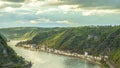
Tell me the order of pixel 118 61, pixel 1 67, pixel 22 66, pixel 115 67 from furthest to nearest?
pixel 118 61 → pixel 115 67 → pixel 22 66 → pixel 1 67

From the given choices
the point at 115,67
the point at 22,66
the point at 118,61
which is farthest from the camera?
the point at 118,61

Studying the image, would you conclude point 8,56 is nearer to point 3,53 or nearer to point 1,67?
point 3,53

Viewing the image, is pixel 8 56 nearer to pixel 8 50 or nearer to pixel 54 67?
pixel 8 50

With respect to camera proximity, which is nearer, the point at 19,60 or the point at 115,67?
the point at 19,60

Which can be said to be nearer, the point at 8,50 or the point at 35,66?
the point at 8,50

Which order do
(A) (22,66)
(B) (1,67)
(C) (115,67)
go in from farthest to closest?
1. (C) (115,67)
2. (A) (22,66)
3. (B) (1,67)

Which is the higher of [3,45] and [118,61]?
[3,45]

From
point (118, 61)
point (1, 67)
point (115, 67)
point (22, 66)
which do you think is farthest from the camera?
point (118, 61)

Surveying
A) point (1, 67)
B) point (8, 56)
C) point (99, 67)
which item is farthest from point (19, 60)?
point (99, 67)

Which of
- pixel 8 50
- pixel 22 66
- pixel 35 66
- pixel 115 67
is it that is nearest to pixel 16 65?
pixel 22 66
